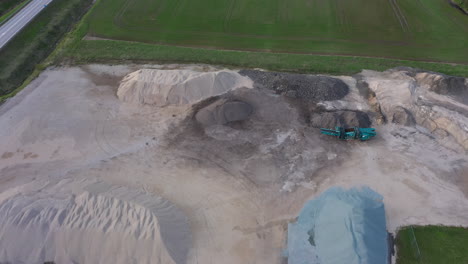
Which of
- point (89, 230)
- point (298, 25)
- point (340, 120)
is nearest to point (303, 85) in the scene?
point (340, 120)

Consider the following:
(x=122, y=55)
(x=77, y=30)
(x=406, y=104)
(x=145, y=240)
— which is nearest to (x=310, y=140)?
(x=406, y=104)

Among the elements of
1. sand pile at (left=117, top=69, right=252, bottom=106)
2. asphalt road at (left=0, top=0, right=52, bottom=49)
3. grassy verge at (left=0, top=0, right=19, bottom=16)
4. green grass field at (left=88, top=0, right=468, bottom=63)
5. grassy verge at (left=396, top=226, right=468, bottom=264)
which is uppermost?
grassy verge at (left=0, top=0, right=19, bottom=16)

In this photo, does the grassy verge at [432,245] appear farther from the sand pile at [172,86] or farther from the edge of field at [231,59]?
the sand pile at [172,86]

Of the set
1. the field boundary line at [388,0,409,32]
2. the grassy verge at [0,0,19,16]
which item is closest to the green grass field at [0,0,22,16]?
the grassy verge at [0,0,19,16]

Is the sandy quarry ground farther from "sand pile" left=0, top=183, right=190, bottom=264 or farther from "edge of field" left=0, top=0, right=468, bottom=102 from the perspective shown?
"edge of field" left=0, top=0, right=468, bottom=102

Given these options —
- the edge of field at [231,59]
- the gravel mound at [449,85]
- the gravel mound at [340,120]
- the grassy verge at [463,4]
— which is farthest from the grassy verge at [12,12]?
the grassy verge at [463,4]

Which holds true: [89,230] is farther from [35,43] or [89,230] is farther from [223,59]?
[35,43]
